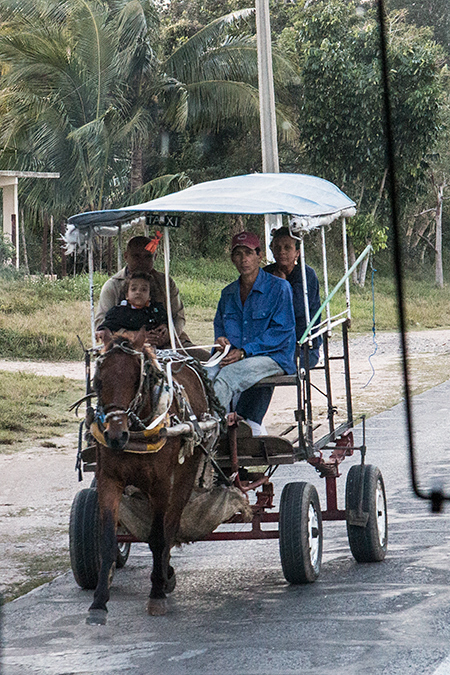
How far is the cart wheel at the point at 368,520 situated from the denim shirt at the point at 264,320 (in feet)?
2.61

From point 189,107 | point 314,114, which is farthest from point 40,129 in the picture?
point 314,114

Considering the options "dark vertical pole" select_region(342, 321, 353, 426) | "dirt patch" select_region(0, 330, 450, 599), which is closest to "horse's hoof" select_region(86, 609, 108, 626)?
"dirt patch" select_region(0, 330, 450, 599)

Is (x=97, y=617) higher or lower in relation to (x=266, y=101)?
lower

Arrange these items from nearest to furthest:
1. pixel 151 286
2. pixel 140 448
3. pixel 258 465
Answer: pixel 140 448 < pixel 258 465 < pixel 151 286

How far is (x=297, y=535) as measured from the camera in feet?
18.4

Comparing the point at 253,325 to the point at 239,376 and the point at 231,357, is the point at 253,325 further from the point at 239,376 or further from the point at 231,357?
the point at 239,376

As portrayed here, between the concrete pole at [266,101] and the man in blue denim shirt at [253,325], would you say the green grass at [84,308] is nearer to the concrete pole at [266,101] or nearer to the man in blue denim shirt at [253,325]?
the concrete pole at [266,101]

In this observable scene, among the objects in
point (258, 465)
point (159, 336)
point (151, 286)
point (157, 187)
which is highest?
point (157, 187)

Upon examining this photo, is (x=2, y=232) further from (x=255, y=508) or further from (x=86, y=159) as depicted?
(x=255, y=508)

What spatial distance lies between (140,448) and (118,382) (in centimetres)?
34

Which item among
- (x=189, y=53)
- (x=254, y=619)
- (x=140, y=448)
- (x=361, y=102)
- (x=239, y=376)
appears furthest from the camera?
(x=361, y=102)

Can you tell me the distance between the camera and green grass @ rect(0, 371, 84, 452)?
11664 mm

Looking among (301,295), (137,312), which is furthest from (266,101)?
(137,312)

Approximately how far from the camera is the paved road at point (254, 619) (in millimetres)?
4535
